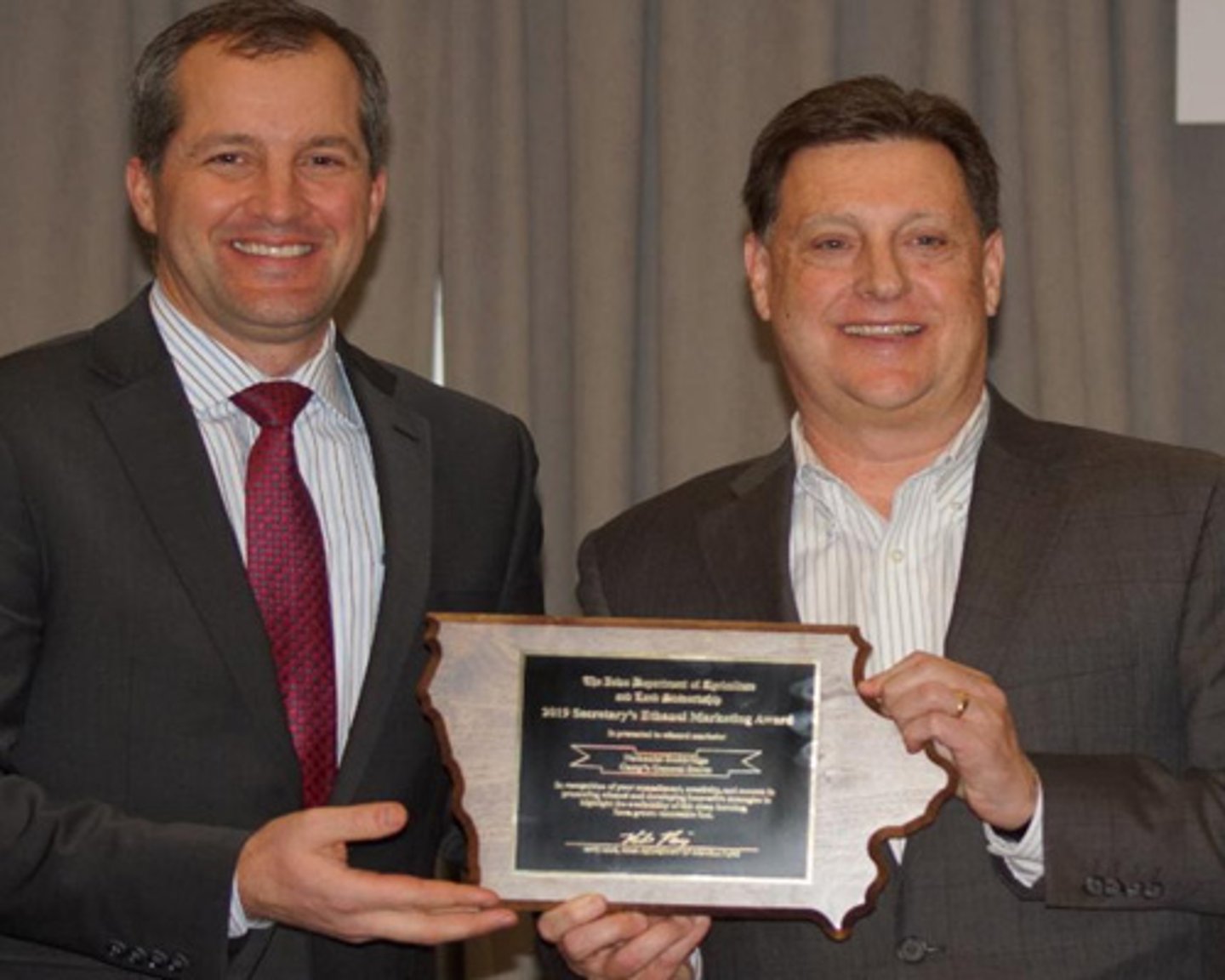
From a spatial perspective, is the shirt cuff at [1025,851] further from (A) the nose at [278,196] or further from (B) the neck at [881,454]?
(A) the nose at [278,196]

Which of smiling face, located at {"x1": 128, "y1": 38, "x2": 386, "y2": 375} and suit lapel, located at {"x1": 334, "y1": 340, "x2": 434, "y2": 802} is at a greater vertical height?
smiling face, located at {"x1": 128, "y1": 38, "x2": 386, "y2": 375}

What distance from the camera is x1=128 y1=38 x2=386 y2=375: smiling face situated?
3.37 m

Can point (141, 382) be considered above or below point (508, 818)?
above

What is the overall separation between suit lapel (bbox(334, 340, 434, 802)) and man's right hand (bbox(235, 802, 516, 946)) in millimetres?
272

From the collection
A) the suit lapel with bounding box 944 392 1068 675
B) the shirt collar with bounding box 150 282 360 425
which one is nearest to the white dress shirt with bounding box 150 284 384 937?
the shirt collar with bounding box 150 282 360 425

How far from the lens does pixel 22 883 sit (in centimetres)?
306

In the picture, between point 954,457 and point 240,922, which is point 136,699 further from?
point 954,457

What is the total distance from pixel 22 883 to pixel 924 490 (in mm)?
1615

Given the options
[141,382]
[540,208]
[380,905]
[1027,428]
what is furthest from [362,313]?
[380,905]

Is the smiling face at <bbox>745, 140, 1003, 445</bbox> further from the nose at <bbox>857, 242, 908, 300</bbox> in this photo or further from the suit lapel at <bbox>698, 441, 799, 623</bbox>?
the suit lapel at <bbox>698, 441, 799, 623</bbox>

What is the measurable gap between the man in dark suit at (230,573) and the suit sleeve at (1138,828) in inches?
34.5

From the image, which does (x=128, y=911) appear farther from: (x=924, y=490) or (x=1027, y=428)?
(x=1027, y=428)

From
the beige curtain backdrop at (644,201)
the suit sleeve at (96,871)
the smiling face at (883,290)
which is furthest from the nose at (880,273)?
the beige curtain backdrop at (644,201)

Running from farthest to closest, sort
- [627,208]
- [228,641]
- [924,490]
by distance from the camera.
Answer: [627,208] < [924,490] < [228,641]
